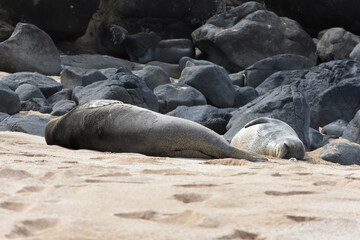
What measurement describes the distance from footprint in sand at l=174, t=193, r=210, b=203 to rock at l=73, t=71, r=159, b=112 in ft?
22.3

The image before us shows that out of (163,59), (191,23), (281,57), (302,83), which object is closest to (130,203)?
(302,83)

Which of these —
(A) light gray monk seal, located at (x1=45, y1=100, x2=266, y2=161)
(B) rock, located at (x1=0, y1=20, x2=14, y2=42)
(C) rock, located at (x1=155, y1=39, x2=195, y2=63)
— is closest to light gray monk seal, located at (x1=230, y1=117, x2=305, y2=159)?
(A) light gray monk seal, located at (x1=45, y1=100, x2=266, y2=161)

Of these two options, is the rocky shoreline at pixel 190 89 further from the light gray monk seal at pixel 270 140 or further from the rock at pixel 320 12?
the light gray monk seal at pixel 270 140

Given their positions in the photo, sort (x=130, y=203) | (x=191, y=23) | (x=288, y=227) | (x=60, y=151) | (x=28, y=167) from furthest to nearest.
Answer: (x=191, y=23)
(x=60, y=151)
(x=28, y=167)
(x=130, y=203)
(x=288, y=227)

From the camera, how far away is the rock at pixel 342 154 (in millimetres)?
5977

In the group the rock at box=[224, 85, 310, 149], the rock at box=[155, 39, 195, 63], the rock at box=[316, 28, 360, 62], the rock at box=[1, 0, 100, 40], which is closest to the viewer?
the rock at box=[224, 85, 310, 149]

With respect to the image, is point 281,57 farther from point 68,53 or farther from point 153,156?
point 153,156

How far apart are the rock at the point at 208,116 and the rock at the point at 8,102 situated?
110 inches

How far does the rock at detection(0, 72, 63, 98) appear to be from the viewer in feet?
39.2

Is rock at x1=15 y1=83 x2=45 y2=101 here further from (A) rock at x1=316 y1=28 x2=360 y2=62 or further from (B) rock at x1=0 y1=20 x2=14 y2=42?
(A) rock at x1=316 y1=28 x2=360 y2=62

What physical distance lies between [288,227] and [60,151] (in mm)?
2815

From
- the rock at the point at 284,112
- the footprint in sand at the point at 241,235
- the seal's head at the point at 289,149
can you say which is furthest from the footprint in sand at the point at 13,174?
the rock at the point at 284,112

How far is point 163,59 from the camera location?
63.5 ft

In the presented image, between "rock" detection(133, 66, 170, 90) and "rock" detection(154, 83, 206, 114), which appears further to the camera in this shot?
"rock" detection(133, 66, 170, 90)
